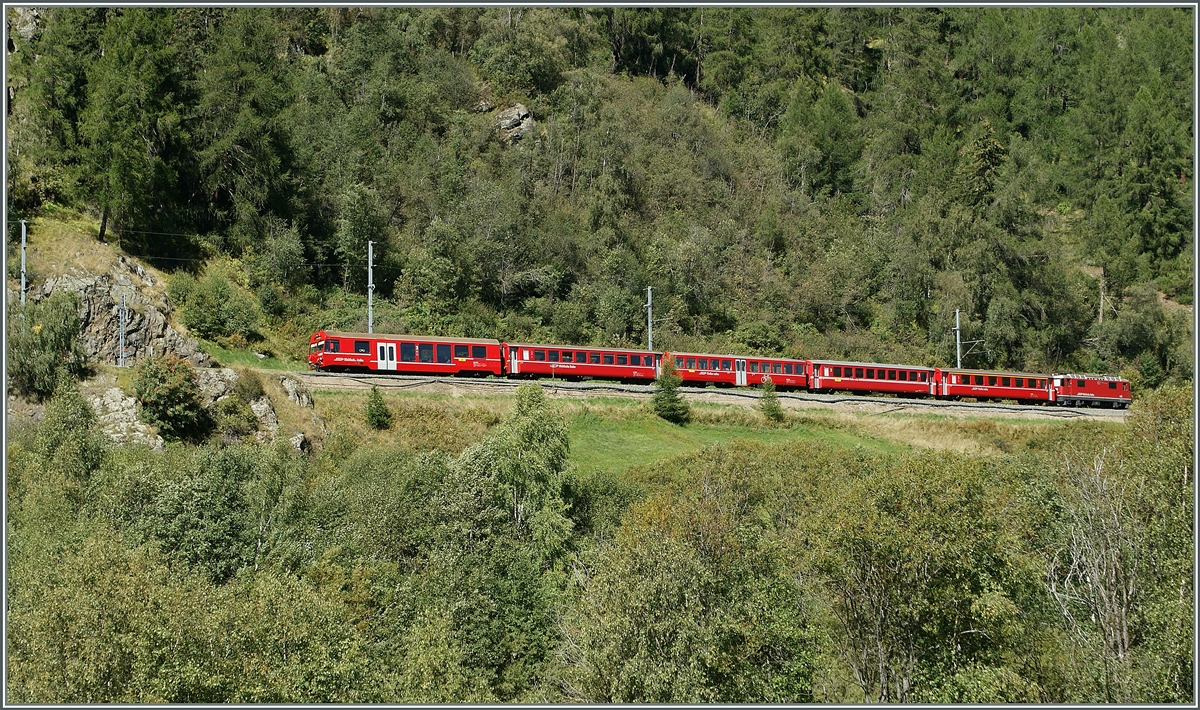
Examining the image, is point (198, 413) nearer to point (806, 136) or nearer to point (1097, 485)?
point (1097, 485)

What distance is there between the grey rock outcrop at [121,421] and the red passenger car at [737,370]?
26221 millimetres

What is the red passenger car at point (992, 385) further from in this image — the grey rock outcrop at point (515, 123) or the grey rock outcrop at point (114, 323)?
the grey rock outcrop at point (114, 323)

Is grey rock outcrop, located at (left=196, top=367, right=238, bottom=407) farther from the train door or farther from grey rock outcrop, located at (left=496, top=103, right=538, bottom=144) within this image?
grey rock outcrop, located at (left=496, top=103, right=538, bottom=144)

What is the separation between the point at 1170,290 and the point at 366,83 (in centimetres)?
6992

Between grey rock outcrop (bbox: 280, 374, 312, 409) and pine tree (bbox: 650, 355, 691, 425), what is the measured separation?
1669cm

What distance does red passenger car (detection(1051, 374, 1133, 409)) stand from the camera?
58531 mm

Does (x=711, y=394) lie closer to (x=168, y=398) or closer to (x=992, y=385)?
(x=992, y=385)

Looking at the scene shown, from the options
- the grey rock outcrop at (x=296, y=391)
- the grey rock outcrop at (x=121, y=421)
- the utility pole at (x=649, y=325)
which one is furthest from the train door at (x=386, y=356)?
the utility pole at (x=649, y=325)

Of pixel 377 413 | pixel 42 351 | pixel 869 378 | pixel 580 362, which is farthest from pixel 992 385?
pixel 42 351

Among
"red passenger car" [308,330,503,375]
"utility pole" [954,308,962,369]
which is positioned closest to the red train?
"red passenger car" [308,330,503,375]

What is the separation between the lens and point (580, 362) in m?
47.1

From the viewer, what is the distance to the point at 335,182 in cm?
5781

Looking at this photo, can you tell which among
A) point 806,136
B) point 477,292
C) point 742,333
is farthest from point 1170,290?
point 477,292

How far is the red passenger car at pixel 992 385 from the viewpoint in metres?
56.2
